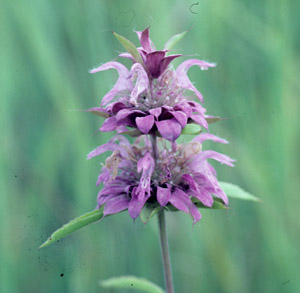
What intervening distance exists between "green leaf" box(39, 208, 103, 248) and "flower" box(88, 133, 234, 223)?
3 cm

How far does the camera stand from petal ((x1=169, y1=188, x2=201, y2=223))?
0.90 metres

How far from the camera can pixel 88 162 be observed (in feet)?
5.27

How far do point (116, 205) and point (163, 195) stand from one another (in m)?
0.11

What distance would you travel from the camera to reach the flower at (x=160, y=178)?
0.92 meters

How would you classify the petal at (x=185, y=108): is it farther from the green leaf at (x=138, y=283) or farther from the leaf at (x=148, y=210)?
the green leaf at (x=138, y=283)

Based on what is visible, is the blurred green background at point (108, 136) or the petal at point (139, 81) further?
the blurred green background at point (108, 136)

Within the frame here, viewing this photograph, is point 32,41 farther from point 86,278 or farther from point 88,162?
point 86,278

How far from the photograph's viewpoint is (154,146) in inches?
39.3

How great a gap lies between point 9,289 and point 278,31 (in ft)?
4.32

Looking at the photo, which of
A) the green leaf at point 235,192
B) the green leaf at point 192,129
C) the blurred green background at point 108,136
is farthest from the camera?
the blurred green background at point 108,136

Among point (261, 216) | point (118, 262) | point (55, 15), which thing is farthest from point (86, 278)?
point (55, 15)

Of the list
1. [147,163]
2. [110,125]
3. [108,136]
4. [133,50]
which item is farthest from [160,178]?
[108,136]

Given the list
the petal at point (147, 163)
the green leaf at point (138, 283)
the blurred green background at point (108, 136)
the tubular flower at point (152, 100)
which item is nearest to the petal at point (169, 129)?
the tubular flower at point (152, 100)

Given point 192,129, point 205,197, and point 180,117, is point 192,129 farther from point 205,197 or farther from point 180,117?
point 205,197
